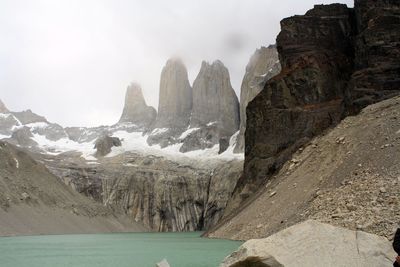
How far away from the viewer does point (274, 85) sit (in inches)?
2317

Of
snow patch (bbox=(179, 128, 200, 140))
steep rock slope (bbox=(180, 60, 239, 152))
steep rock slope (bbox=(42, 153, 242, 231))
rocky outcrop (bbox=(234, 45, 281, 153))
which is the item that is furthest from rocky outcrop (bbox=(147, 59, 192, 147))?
steep rock slope (bbox=(42, 153, 242, 231))

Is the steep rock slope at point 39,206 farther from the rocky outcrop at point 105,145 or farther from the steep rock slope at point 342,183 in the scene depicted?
the rocky outcrop at point 105,145

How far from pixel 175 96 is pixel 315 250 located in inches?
6378

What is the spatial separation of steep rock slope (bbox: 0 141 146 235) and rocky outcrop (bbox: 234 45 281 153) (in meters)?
45.8

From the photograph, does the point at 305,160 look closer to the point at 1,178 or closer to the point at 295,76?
the point at 295,76

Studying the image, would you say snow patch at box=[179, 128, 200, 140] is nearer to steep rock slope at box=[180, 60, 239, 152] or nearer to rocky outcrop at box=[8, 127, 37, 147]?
steep rock slope at box=[180, 60, 239, 152]

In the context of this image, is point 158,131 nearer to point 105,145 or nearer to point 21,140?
point 105,145

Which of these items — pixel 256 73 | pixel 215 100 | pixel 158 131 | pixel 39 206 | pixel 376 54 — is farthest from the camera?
pixel 158 131

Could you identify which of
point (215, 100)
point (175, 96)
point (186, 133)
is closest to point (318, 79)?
point (215, 100)

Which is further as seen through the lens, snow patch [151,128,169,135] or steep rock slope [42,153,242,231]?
snow patch [151,128,169,135]

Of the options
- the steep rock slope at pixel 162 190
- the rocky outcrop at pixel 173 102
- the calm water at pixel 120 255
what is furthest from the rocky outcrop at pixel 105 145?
the calm water at pixel 120 255

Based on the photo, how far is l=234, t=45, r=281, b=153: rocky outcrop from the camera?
417ft

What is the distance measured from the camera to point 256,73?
434 ft

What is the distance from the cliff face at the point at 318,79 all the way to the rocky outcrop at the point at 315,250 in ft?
125
